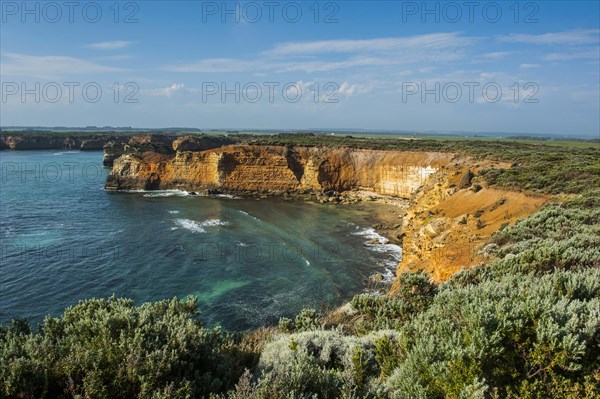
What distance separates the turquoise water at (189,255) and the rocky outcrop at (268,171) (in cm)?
960

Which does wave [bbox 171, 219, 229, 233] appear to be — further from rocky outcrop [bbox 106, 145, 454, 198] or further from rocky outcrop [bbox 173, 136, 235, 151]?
rocky outcrop [bbox 173, 136, 235, 151]

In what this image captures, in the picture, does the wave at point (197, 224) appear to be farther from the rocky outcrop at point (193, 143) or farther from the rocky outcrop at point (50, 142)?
the rocky outcrop at point (50, 142)

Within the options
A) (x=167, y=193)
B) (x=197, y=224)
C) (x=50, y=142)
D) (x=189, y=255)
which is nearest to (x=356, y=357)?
(x=189, y=255)

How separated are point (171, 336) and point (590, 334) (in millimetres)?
7318

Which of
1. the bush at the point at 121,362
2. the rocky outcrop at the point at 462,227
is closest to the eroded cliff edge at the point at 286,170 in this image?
the rocky outcrop at the point at 462,227

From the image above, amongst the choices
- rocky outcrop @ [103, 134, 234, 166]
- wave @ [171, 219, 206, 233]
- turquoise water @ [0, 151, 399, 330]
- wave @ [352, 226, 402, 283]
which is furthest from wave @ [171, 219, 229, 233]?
rocky outcrop @ [103, 134, 234, 166]

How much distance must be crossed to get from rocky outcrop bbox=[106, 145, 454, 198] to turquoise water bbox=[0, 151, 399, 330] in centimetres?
960

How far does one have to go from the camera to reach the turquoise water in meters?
25.5

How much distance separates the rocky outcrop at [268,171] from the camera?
66188 mm

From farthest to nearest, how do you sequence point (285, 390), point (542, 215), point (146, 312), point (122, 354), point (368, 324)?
point (542, 215) < point (368, 324) < point (146, 312) < point (122, 354) < point (285, 390)

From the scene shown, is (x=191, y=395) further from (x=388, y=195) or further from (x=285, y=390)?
(x=388, y=195)

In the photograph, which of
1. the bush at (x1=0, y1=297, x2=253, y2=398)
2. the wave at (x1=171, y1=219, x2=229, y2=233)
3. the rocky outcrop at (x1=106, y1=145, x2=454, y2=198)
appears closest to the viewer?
Answer: the bush at (x1=0, y1=297, x2=253, y2=398)

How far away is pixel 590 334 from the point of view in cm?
583

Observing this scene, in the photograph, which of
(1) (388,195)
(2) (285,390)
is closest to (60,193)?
(1) (388,195)
